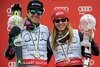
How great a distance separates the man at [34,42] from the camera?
3.17 meters

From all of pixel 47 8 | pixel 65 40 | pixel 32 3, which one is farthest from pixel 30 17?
pixel 47 8

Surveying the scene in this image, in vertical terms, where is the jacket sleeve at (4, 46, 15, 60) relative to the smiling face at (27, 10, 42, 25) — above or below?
below

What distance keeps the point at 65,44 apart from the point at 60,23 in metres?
0.18

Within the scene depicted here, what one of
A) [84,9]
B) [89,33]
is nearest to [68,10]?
[84,9]

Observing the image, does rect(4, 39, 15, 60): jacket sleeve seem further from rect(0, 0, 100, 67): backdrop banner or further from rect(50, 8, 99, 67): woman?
rect(0, 0, 100, 67): backdrop banner

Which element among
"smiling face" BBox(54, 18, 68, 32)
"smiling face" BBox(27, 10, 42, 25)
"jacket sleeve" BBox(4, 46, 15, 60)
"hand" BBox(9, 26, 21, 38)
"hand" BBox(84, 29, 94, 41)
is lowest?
"jacket sleeve" BBox(4, 46, 15, 60)

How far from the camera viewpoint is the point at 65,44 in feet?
10.4

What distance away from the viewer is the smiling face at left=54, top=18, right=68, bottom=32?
124 inches

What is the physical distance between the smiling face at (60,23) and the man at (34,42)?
15cm

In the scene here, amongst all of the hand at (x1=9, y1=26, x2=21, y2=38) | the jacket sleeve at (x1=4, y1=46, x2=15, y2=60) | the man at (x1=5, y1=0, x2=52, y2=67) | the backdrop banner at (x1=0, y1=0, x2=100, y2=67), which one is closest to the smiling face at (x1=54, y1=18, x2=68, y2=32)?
the man at (x1=5, y1=0, x2=52, y2=67)

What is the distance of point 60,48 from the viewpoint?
10.4 feet

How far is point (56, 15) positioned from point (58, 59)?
1.19ft

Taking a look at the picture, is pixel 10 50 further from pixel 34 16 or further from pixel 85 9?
pixel 85 9

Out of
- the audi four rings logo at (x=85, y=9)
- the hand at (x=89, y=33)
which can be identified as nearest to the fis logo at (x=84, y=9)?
the audi four rings logo at (x=85, y=9)
